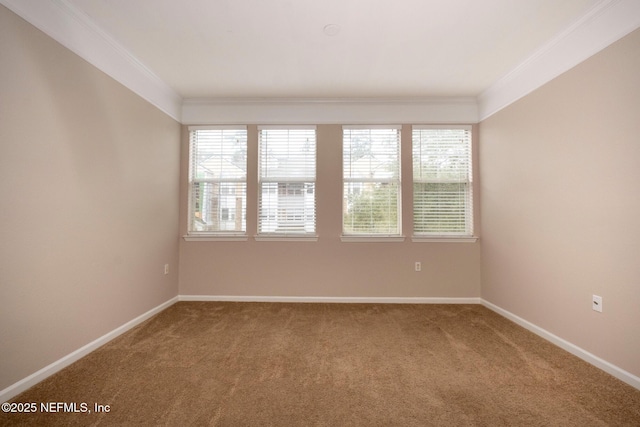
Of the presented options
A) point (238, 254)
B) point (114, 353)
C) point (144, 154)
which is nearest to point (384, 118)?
point (238, 254)

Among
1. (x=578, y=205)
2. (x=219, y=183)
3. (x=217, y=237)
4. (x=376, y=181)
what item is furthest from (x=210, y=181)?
(x=578, y=205)

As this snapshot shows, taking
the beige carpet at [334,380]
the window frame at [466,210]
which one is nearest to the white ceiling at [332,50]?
the window frame at [466,210]

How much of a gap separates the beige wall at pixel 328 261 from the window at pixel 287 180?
110mm

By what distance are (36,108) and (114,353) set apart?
195 cm

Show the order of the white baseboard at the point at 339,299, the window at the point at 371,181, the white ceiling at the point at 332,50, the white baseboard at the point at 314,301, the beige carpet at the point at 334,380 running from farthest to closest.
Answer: the window at the point at 371,181 → the white baseboard at the point at 339,299 → the white ceiling at the point at 332,50 → the white baseboard at the point at 314,301 → the beige carpet at the point at 334,380

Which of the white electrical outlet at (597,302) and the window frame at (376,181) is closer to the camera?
the white electrical outlet at (597,302)

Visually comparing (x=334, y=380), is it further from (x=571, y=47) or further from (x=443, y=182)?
(x=571, y=47)

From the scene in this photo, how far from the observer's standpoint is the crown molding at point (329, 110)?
3840 mm

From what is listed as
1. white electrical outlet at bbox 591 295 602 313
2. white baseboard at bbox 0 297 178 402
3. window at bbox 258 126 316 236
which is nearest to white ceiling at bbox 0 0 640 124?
window at bbox 258 126 316 236

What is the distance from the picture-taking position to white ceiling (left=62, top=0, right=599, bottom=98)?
2.18m

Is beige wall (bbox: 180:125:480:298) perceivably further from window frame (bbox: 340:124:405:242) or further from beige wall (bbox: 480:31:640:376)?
beige wall (bbox: 480:31:640:376)

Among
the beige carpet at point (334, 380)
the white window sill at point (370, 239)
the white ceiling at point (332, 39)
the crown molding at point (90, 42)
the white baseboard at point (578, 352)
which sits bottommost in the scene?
the beige carpet at point (334, 380)

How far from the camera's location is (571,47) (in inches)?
95.7

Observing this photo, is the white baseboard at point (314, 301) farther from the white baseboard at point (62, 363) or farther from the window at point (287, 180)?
the window at point (287, 180)
